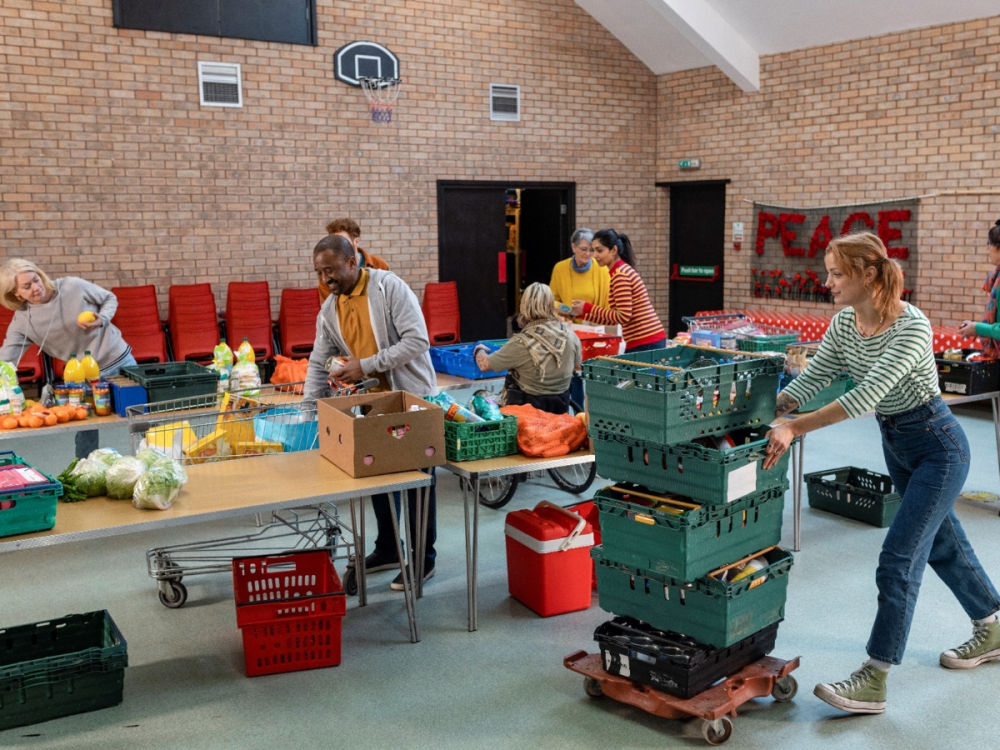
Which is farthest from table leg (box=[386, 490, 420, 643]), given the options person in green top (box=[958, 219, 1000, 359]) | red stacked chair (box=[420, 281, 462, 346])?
red stacked chair (box=[420, 281, 462, 346])

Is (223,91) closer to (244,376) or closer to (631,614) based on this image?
(244,376)

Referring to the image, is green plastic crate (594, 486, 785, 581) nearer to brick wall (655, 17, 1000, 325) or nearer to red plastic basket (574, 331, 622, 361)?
red plastic basket (574, 331, 622, 361)

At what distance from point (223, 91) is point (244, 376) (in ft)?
18.9

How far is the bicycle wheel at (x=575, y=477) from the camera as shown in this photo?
258 inches

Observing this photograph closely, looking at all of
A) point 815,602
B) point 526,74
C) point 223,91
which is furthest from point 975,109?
point 223,91

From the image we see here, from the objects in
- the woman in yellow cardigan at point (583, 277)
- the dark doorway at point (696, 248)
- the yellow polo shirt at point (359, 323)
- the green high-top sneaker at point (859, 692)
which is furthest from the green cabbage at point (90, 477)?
the dark doorway at point (696, 248)

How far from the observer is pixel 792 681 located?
3652 millimetres

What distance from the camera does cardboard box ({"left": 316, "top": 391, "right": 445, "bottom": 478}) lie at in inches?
154

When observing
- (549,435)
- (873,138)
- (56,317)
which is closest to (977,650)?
(549,435)

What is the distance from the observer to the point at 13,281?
18.1 feet

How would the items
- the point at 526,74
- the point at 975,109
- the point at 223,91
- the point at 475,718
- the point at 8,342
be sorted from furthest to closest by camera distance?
the point at 526,74 < the point at 223,91 < the point at 975,109 < the point at 8,342 < the point at 475,718

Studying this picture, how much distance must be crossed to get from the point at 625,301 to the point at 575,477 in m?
1.29

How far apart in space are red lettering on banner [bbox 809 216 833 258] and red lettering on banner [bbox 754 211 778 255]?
1.89 ft

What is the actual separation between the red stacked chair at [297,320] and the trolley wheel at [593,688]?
732 cm
